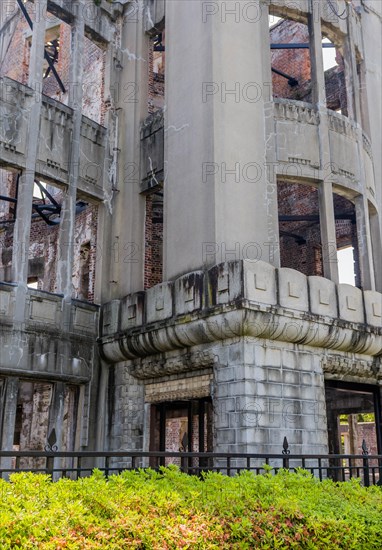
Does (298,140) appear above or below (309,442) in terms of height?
above

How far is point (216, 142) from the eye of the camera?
1186 cm

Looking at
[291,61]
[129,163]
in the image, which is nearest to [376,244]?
[129,163]

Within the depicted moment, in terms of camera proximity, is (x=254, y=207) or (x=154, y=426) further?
(x=154, y=426)

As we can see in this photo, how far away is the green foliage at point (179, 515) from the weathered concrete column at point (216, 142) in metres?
6.32

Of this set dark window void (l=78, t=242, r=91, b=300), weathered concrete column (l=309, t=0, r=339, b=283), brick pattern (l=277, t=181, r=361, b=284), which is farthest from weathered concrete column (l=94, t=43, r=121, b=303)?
brick pattern (l=277, t=181, r=361, b=284)

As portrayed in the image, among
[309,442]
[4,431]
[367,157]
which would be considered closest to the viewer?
[309,442]

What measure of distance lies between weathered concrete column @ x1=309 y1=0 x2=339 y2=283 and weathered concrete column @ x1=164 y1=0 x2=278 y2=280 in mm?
1358

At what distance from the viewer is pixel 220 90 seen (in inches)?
483

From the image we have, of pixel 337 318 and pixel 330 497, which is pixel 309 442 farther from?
pixel 330 497

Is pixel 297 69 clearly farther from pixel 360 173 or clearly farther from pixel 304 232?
pixel 360 173

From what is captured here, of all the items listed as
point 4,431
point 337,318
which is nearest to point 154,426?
point 4,431

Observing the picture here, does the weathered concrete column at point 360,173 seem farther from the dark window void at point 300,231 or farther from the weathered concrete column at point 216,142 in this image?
the dark window void at point 300,231

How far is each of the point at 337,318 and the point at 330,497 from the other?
5956 millimetres

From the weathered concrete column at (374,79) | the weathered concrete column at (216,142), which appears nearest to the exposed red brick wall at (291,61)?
the weathered concrete column at (374,79)
